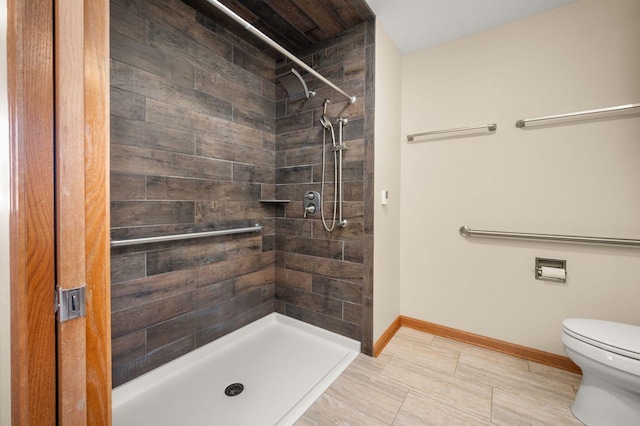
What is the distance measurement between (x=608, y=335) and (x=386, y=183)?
4.84ft

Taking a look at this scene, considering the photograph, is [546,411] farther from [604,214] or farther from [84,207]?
[84,207]

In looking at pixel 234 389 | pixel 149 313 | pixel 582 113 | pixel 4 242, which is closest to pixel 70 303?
pixel 4 242

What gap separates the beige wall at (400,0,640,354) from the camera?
5.41 feet

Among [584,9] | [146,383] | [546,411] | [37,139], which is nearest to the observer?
[37,139]

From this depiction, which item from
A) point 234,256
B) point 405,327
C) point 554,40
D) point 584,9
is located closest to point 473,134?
point 554,40

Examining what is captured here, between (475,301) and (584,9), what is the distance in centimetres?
209

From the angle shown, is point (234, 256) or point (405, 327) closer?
point (234, 256)

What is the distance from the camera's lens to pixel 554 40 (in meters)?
1.80

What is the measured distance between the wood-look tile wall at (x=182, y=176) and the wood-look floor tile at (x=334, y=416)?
93cm

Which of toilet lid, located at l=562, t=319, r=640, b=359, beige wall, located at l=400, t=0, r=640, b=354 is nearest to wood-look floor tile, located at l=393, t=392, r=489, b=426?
toilet lid, located at l=562, t=319, r=640, b=359

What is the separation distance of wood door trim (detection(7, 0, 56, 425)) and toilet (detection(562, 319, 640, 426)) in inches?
82.0

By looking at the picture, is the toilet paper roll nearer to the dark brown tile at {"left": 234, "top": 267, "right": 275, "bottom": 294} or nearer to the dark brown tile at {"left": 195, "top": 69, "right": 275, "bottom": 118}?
the dark brown tile at {"left": 234, "top": 267, "right": 275, "bottom": 294}

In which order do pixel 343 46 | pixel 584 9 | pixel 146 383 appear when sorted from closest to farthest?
pixel 146 383 → pixel 584 9 → pixel 343 46

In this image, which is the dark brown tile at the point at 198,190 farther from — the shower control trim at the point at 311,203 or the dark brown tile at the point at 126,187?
the shower control trim at the point at 311,203
